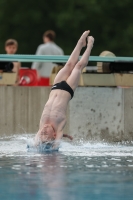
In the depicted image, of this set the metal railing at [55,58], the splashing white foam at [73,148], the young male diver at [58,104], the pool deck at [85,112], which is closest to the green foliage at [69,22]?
the pool deck at [85,112]

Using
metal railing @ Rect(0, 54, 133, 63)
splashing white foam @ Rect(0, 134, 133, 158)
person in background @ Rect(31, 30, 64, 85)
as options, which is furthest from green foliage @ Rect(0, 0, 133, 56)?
splashing white foam @ Rect(0, 134, 133, 158)

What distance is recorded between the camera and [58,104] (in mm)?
17078

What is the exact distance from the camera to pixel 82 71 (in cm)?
1908

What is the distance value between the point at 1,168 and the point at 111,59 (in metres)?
5.49

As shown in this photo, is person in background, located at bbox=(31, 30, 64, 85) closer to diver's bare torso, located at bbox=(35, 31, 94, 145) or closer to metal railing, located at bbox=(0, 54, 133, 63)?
metal railing, located at bbox=(0, 54, 133, 63)

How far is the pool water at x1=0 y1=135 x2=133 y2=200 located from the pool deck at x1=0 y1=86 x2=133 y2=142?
33.9 inches

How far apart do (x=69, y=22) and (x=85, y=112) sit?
77.7 ft

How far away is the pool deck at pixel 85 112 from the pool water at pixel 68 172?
862 millimetres

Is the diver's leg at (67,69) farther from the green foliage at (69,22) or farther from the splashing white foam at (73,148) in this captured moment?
the green foliage at (69,22)

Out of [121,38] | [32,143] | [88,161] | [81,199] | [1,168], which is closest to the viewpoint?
[81,199]

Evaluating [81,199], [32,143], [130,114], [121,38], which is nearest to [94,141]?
[130,114]

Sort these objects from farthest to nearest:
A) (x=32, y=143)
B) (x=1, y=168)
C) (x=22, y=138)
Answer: (x=22, y=138) → (x=32, y=143) → (x=1, y=168)

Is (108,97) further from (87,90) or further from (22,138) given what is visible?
(22,138)

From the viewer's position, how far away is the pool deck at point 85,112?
1844cm
